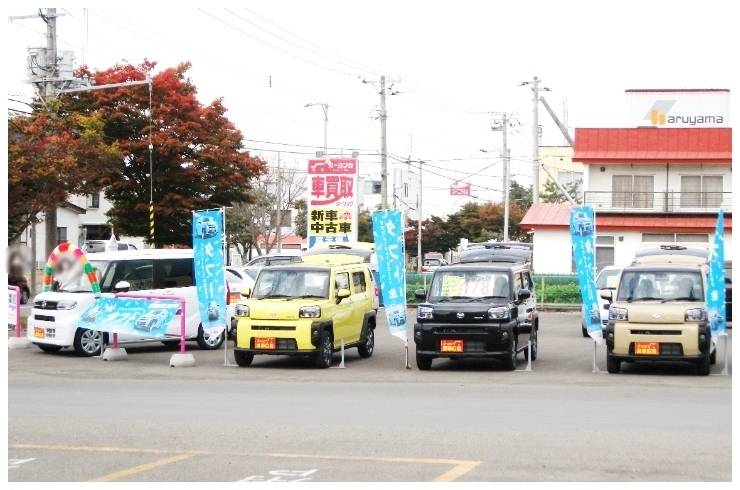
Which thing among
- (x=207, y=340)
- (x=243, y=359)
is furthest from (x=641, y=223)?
(x=243, y=359)

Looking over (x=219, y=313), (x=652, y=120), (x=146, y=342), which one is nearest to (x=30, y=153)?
(x=146, y=342)

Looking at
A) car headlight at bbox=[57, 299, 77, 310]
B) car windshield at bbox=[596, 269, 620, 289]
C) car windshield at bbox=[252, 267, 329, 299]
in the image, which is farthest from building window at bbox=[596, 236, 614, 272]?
car headlight at bbox=[57, 299, 77, 310]

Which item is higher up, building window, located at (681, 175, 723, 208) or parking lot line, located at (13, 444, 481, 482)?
building window, located at (681, 175, 723, 208)

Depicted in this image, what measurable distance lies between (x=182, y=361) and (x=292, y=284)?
2.58 m

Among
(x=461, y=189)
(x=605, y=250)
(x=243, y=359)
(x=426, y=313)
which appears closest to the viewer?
(x=426, y=313)

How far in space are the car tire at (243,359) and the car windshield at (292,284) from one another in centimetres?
112

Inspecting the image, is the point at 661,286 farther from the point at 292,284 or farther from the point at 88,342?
the point at 88,342

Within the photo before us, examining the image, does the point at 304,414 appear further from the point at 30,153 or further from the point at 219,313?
the point at 30,153

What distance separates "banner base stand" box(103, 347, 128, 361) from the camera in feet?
67.4

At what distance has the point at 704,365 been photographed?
17.7 m

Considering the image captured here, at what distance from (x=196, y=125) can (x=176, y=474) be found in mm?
32075

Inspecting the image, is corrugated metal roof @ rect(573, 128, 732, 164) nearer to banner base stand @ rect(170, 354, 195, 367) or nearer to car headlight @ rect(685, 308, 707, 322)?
car headlight @ rect(685, 308, 707, 322)

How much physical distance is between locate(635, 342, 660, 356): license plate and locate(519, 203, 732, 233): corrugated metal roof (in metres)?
24.8

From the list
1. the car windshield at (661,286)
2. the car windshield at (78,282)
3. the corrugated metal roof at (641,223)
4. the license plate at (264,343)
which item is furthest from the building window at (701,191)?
the car windshield at (78,282)
